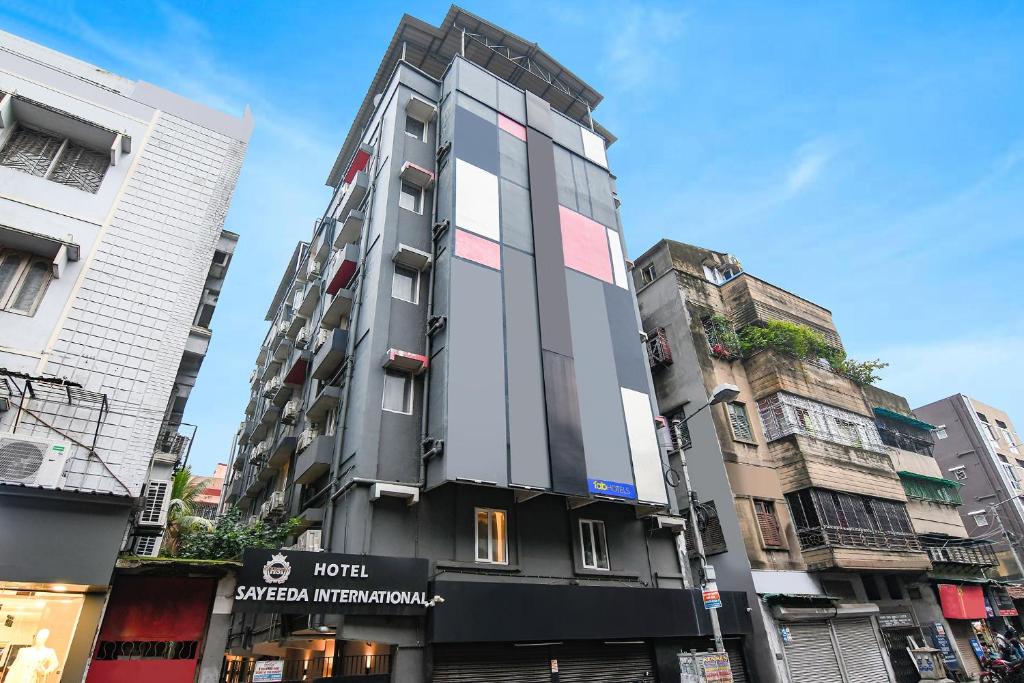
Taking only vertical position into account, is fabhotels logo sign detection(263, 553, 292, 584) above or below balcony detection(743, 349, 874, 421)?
below

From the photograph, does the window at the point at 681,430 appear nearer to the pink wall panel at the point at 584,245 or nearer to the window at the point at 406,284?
the pink wall panel at the point at 584,245

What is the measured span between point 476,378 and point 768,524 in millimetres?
13902

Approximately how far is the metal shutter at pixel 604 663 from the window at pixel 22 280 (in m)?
15.7

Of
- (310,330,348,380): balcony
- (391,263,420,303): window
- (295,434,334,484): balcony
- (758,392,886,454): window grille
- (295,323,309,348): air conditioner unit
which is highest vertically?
(295,323,309,348): air conditioner unit

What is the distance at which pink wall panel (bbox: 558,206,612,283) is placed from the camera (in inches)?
896

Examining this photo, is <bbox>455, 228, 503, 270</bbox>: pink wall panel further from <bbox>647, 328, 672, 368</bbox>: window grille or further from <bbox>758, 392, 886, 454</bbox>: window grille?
<bbox>758, 392, 886, 454</bbox>: window grille

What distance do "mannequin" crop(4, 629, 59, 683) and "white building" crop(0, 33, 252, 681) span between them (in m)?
0.28

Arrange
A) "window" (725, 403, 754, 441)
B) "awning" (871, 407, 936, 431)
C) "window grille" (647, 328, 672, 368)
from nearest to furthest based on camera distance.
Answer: "window" (725, 403, 754, 441), "window grille" (647, 328, 672, 368), "awning" (871, 407, 936, 431)

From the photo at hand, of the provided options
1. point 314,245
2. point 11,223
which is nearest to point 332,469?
point 11,223

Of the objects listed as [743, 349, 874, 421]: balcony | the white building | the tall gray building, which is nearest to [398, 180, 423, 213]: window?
the tall gray building

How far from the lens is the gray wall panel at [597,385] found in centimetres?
1828

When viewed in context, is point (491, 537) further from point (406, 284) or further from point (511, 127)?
point (511, 127)

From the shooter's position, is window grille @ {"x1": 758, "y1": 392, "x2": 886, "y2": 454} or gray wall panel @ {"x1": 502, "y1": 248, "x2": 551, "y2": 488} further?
window grille @ {"x1": 758, "y1": 392, "x2": 886, "y2": 454}

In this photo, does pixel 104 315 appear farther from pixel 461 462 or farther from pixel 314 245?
pixel 314 245
